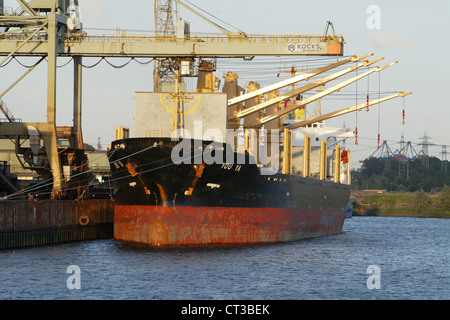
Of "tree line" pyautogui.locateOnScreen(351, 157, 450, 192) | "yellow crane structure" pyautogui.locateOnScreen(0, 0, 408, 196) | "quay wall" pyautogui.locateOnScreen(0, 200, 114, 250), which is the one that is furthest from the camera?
"tree line" pyautogui.locateOnScreen(351, 157, 450, 192)

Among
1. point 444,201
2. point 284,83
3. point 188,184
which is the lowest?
point 444,201

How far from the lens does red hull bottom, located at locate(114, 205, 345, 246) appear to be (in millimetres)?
33188

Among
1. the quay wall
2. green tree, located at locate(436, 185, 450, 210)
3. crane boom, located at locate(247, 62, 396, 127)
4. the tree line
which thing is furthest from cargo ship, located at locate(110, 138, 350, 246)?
the tree line

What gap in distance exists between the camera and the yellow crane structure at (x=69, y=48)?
40.2 meters

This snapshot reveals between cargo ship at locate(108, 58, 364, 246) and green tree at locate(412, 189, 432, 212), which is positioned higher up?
cargo ship at locate(108, 58, 364, 246)

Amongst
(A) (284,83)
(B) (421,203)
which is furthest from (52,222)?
(B) (421,203)

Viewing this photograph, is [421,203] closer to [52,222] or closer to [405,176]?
[405,176]

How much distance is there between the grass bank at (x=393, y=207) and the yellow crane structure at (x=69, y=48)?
228ft

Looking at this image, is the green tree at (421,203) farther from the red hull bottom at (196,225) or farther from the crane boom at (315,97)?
the red hull bottom at (196,225)

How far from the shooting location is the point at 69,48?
1656 inches

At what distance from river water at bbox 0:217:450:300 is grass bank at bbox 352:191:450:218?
240ft

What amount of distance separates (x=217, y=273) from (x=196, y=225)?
6.97 metres

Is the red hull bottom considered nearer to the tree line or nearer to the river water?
the river water
